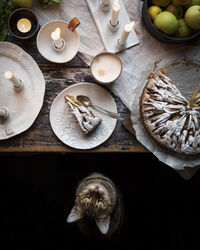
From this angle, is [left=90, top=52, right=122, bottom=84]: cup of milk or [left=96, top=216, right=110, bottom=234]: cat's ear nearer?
[left=96, top=216, right=110, bottom=234]: cat's ear

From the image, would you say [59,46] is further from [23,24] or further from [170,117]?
[170,117]

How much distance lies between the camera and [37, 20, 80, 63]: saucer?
1.20 m

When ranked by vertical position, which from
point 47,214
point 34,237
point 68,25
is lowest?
point 34,237

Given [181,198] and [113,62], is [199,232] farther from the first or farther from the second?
[113,62]

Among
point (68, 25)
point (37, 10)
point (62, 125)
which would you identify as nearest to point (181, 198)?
point (62, 125)

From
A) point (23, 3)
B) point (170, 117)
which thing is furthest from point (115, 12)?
point (170, 117)

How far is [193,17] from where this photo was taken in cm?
109

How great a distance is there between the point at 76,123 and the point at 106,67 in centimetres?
33

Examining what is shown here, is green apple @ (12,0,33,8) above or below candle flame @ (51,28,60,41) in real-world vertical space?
above

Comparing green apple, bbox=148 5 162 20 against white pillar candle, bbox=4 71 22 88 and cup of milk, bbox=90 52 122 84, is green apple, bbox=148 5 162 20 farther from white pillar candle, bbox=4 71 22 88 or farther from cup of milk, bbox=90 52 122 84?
white pillar candle, bbox=4 71 22 88

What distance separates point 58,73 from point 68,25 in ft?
0.80

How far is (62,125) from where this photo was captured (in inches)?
47.3

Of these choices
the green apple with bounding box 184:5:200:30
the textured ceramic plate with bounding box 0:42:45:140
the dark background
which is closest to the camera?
the green apple with bounding box 184:5:200:30

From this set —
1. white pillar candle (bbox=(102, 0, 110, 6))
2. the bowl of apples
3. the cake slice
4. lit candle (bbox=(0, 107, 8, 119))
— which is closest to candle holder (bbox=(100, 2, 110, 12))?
white pillar candle (bbox=(102, 0, 110, 6))
